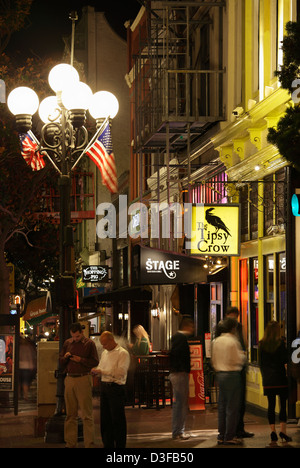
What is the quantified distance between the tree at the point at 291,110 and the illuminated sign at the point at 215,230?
271 inches

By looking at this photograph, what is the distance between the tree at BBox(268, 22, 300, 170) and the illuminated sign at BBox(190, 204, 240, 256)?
6.88 m

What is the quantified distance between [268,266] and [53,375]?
5207 mm

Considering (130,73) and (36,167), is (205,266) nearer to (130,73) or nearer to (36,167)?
(36,167)

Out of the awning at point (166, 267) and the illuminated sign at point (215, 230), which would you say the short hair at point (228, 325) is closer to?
the illuminated sign at point (215, 230)

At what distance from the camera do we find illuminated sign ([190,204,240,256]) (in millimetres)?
18594

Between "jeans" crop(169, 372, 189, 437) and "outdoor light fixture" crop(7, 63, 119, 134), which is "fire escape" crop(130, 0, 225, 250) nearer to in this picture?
"outdoor light fixture" crop(7, 63, 119, 134)

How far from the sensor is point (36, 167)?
1850 centimetres

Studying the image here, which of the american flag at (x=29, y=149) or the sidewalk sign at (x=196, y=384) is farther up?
the american flag at (x=29, y=149)

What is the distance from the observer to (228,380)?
13.4 meters

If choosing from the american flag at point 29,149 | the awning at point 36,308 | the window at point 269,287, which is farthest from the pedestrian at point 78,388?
the awning at point 36,308

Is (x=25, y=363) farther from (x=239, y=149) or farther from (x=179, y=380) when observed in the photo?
(x=179, y=380)

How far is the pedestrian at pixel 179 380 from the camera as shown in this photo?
1423 centimetres

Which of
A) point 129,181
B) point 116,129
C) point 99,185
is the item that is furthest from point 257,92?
point 99,185

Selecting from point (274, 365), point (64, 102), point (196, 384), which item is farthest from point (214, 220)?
point (274, 365)
